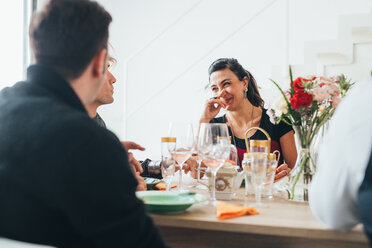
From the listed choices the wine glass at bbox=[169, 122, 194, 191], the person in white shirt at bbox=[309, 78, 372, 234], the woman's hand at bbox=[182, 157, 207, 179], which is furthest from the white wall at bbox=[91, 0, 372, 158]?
the person in white shirt at bbox=[309, 78, 372, 234]

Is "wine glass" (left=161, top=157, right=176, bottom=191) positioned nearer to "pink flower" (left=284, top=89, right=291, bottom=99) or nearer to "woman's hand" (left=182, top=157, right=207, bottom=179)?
"woman's hand" (left=182, top=157, right=207, bottom=179)

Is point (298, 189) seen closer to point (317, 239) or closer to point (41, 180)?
point (317, 239)

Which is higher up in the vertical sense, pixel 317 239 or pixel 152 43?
pixel 152 43

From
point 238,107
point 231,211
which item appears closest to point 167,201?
point 231,211

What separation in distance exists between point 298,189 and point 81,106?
86 centimetres

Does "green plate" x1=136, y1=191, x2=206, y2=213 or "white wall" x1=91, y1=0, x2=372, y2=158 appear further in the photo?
"white wall" x1=91, y1=0, x2=372, y2=158

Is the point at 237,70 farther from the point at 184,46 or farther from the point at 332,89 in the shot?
the point at 184,46

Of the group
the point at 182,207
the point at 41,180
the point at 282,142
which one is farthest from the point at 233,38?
the point at 41,180

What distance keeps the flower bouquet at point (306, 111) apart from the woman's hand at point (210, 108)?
124 cm

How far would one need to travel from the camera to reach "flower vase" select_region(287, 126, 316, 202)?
136 cm

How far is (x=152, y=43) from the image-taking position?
191 inches

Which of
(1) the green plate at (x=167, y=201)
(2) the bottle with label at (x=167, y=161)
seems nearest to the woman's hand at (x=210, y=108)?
(2) the bottle with label at (x=167, y=161)

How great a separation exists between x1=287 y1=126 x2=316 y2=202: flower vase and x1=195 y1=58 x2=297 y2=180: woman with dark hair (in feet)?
3.74

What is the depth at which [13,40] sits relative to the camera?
3605mm
